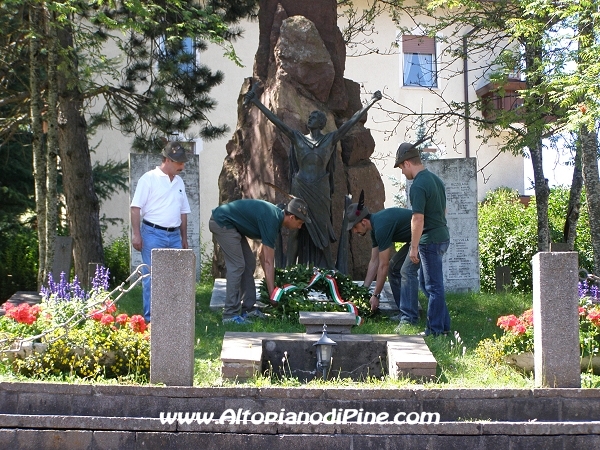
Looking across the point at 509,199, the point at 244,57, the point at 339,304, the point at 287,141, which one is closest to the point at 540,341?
the point at 339,304

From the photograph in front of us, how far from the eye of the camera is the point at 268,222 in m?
9.48

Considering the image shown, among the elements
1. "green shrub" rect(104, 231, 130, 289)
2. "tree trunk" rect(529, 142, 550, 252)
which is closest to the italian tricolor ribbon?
"tree trunk" rect(529, 142, 550, 252)

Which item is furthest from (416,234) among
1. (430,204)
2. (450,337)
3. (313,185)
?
(313,185)

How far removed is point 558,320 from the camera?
7.11 m

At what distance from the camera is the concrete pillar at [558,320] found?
709 centimetres

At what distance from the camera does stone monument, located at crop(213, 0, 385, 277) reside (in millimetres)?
13195

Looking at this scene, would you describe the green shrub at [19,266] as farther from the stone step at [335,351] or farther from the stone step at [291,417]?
the stone step at [291,417]

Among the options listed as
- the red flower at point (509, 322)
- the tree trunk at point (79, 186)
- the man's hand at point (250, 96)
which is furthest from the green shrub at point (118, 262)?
the red flower at point (509, 322)

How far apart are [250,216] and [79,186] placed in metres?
5.50

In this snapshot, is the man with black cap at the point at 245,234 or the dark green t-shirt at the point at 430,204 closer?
the dark green t-shirt at the point at 430,204

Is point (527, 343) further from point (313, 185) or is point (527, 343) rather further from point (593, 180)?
point (593, 180)

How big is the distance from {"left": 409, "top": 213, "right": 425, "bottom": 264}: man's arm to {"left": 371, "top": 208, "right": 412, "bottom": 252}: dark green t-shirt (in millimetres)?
848

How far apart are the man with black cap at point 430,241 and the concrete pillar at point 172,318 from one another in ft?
8.38

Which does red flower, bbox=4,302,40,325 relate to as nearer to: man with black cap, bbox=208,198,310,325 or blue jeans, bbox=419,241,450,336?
man with black cap, bbox=208,198,310,325
